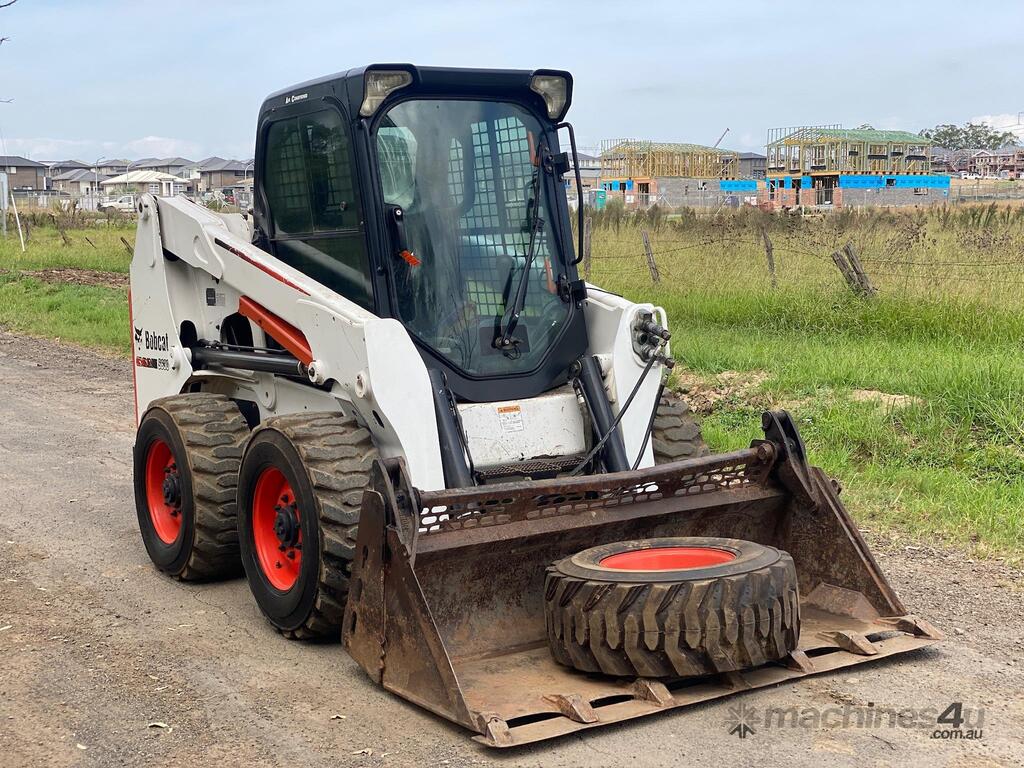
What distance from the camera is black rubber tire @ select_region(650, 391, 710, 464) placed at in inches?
228

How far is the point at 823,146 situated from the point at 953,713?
2459 inches

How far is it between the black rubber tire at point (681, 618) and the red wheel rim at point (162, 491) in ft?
8.64

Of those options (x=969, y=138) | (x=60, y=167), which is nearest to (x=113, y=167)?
(x=60, y=167)

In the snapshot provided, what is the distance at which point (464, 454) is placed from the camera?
5.18m

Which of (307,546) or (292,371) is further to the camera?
(292,371)

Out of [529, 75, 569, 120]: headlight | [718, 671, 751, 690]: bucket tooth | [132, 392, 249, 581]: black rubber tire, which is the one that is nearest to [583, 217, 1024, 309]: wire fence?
[529, 75, 569, 120]: headlight

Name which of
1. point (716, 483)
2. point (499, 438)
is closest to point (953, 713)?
point (716, 483)

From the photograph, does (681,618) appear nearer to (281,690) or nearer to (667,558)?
(667,558)

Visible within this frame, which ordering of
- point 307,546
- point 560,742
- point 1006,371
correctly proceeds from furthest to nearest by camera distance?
1. point 1006,371
2. point 307,546
3. point 560,742

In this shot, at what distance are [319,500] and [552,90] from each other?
2.31 m

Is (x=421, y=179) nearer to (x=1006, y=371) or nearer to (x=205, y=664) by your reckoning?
(x=205, y=664)

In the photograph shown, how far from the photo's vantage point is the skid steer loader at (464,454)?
171 inches

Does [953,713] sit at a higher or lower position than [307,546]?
lower

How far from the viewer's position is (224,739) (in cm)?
423
